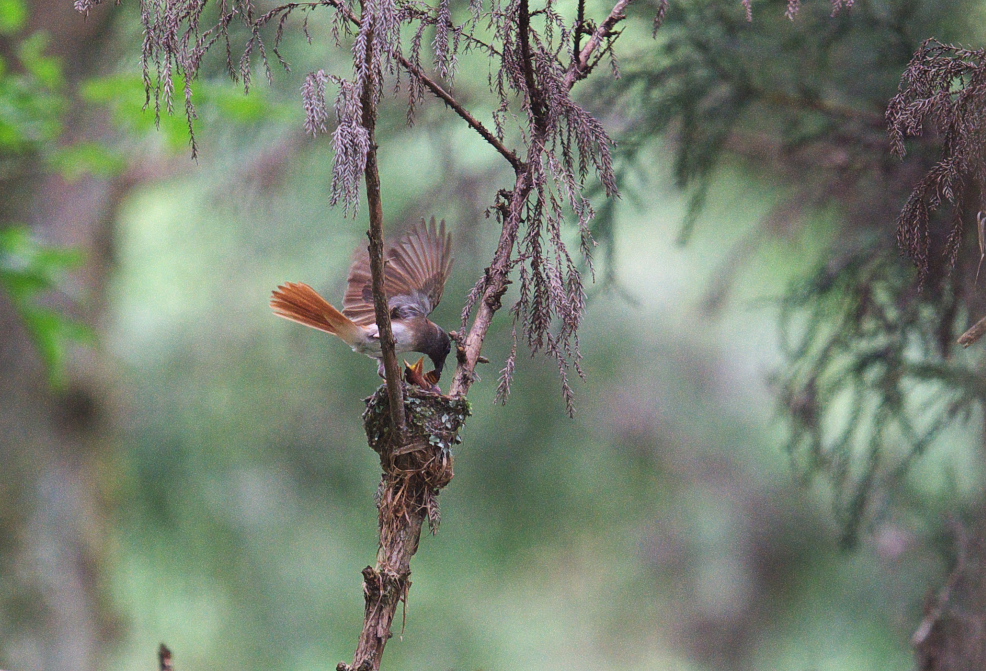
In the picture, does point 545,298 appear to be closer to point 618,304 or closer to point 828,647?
point 828,647

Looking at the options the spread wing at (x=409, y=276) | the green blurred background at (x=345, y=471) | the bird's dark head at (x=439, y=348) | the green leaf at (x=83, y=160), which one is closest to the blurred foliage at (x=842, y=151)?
the spread wing at (x=409, y=276)

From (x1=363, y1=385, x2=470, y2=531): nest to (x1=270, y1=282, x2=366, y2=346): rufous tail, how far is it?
0.44 metres

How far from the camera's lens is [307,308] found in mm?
2334

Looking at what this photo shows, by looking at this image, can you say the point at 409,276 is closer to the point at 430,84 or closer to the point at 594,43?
the point at 594,43

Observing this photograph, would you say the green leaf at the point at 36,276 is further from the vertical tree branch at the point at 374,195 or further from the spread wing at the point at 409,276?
the vertical tree branch at the point at 374,195

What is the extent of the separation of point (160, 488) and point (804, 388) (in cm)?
675

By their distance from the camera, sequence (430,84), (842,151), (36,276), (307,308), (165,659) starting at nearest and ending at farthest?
(430,84)
(165,659)
(307,308)
(842,151)
(36,276)

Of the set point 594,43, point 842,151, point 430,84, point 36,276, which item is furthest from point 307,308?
point 842,151

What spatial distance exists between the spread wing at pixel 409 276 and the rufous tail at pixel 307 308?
11.1 inches

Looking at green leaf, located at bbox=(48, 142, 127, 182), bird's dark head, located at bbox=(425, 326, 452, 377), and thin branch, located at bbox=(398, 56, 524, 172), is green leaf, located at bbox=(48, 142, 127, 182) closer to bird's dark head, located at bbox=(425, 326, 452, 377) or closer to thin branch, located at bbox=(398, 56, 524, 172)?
bird's dark head, located at bbox=(425, 326, 452, 377)

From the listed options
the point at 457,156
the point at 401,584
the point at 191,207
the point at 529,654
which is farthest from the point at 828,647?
the point at 191,207

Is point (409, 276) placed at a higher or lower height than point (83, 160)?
lower

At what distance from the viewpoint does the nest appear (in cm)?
188

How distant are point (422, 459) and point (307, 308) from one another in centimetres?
61
